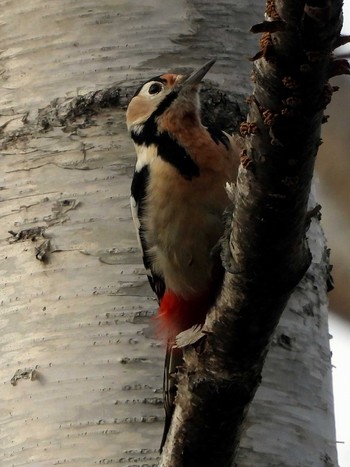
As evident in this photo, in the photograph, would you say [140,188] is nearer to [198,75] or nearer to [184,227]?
[184,227]

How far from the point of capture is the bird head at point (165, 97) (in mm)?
3096

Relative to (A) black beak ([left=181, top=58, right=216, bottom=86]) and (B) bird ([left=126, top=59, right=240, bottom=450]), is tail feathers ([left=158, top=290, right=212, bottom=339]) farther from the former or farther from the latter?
(A) black beak ([left=181, top=58, right=216, bottom=86])

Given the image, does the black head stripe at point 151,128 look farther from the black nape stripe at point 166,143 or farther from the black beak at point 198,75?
the black beak at point 198,75

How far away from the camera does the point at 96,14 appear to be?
3211mm

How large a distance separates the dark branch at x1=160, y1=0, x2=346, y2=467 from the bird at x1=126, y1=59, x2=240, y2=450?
18.6 inches

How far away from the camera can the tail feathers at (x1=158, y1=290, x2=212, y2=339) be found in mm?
2826

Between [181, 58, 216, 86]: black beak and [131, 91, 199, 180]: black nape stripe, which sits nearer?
[131, 91, 199, 180]: black nape stripe

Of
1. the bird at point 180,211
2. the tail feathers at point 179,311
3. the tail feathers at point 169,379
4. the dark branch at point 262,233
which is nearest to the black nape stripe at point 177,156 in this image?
the bird at point 180,211

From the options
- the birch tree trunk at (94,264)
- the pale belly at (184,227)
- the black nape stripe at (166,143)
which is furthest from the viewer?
the black nape stripe at (166,143)

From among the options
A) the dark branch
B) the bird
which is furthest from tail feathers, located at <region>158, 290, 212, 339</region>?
the dark branch

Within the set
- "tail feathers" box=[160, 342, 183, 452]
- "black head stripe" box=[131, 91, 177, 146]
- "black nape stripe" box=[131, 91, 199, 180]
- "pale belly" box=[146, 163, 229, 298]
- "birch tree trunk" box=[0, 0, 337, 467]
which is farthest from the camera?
"black head stripe" box=[131, 91, 177, 146]

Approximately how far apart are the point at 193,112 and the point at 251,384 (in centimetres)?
133

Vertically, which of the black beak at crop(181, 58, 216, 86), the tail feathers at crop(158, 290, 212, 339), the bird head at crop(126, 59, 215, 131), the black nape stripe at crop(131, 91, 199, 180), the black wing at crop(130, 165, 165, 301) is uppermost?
the black beak at crop(181, 58, 216, 86)

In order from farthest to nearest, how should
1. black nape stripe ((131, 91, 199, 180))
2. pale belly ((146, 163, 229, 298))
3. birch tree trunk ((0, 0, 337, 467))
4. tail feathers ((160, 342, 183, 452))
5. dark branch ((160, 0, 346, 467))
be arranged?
black nape stripe ((131, 91, 199, 180)), pale belly ((146, 163, 229, 298)), birch tree trunk ((0, 0, 337, 467)), tail feathers ((160, 342, 183, 452)), dark branch ((160, 0, 346, 467))
